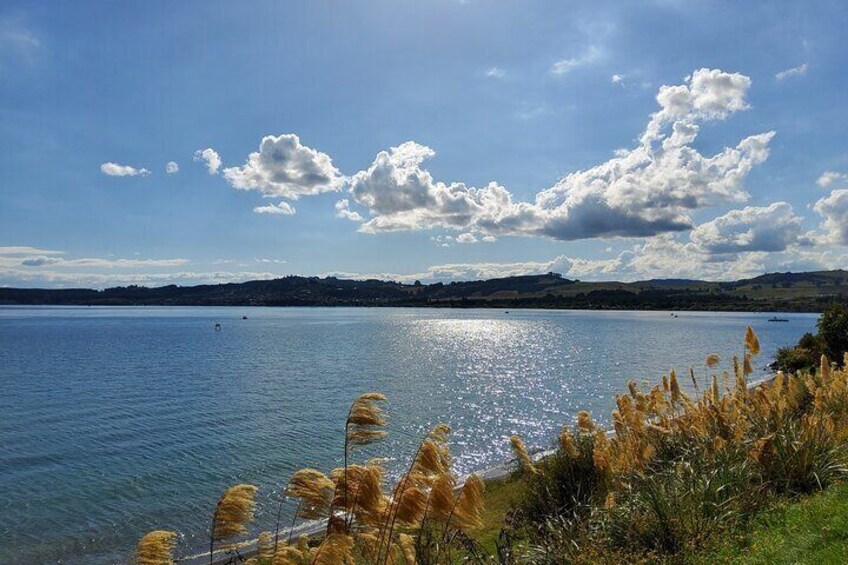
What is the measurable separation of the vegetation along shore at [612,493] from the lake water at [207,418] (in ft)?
41.5

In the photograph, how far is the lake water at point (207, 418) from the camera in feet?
67.3

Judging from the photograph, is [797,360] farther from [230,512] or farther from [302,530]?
[230,512]

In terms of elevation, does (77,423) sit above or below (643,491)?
below

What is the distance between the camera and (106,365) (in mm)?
64938

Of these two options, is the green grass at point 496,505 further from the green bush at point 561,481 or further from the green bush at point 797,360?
the green bush at point 797,360

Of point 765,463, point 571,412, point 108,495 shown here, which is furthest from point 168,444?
point 765,463

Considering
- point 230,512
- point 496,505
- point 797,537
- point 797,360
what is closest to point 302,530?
point 496,505

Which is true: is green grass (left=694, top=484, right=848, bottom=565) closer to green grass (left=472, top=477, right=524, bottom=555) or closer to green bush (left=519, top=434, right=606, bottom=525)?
green bush (left=519, top=434, right=606, bottom=525)

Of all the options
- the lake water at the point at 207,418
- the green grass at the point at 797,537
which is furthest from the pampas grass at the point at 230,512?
the lake water at the point at 207,418

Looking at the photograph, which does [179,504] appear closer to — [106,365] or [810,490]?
[810,490]

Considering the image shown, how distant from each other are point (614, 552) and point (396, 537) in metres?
3.72

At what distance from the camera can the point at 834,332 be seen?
41875mm

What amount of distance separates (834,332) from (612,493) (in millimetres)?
41983

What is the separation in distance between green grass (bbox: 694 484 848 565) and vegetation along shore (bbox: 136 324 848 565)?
1.9 inches
